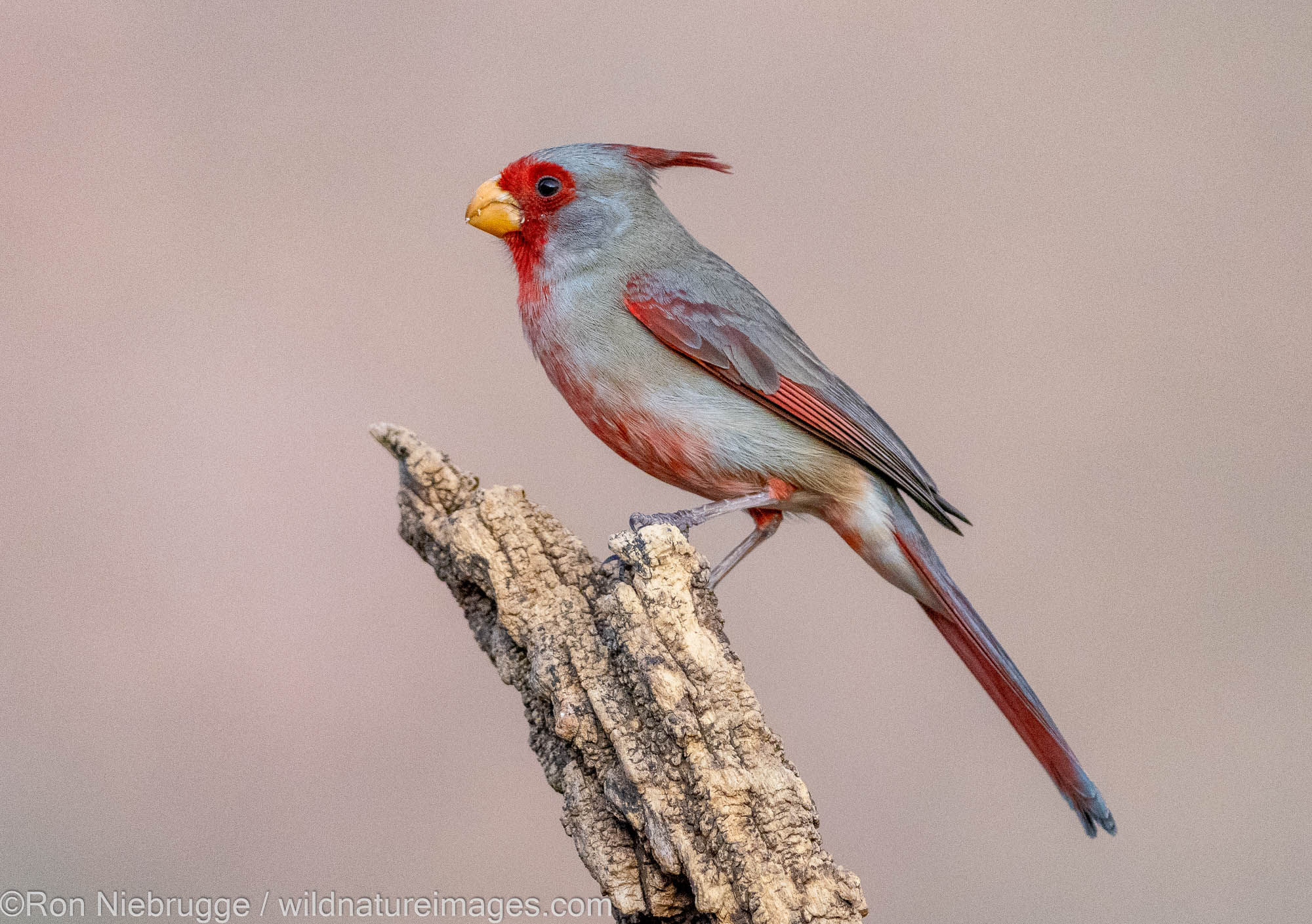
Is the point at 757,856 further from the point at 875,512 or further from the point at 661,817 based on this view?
the point at 875,512

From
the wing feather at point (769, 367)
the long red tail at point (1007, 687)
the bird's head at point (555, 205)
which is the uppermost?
the bird's head at point (555, 205)

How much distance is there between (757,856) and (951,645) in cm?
133

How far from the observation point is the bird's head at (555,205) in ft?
12.0

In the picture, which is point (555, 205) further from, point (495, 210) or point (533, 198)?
point (495, 210)

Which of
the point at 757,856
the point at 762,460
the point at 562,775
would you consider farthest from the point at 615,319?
the point at 757,856

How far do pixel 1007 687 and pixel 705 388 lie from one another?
1150mm

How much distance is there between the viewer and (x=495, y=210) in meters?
3.67

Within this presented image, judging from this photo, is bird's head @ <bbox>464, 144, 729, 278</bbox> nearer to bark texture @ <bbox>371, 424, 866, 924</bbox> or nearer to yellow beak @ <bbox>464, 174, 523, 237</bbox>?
yellow beak @ <bbox>464, 174, 523, 237</bbox>

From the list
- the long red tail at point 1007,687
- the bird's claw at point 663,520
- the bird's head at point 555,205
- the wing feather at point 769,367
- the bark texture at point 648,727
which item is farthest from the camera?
the bird's head at point 555,205

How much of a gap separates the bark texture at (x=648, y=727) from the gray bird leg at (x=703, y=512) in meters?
0.16

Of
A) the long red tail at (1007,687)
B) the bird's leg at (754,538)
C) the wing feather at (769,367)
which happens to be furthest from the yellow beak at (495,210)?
the long red tail at (1007,687)

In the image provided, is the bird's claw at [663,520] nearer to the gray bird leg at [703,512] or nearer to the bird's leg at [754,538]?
the gray bird leg at [703,512]

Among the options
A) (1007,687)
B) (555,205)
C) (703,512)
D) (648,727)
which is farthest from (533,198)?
(1007,687)

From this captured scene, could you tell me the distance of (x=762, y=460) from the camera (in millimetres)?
3408
